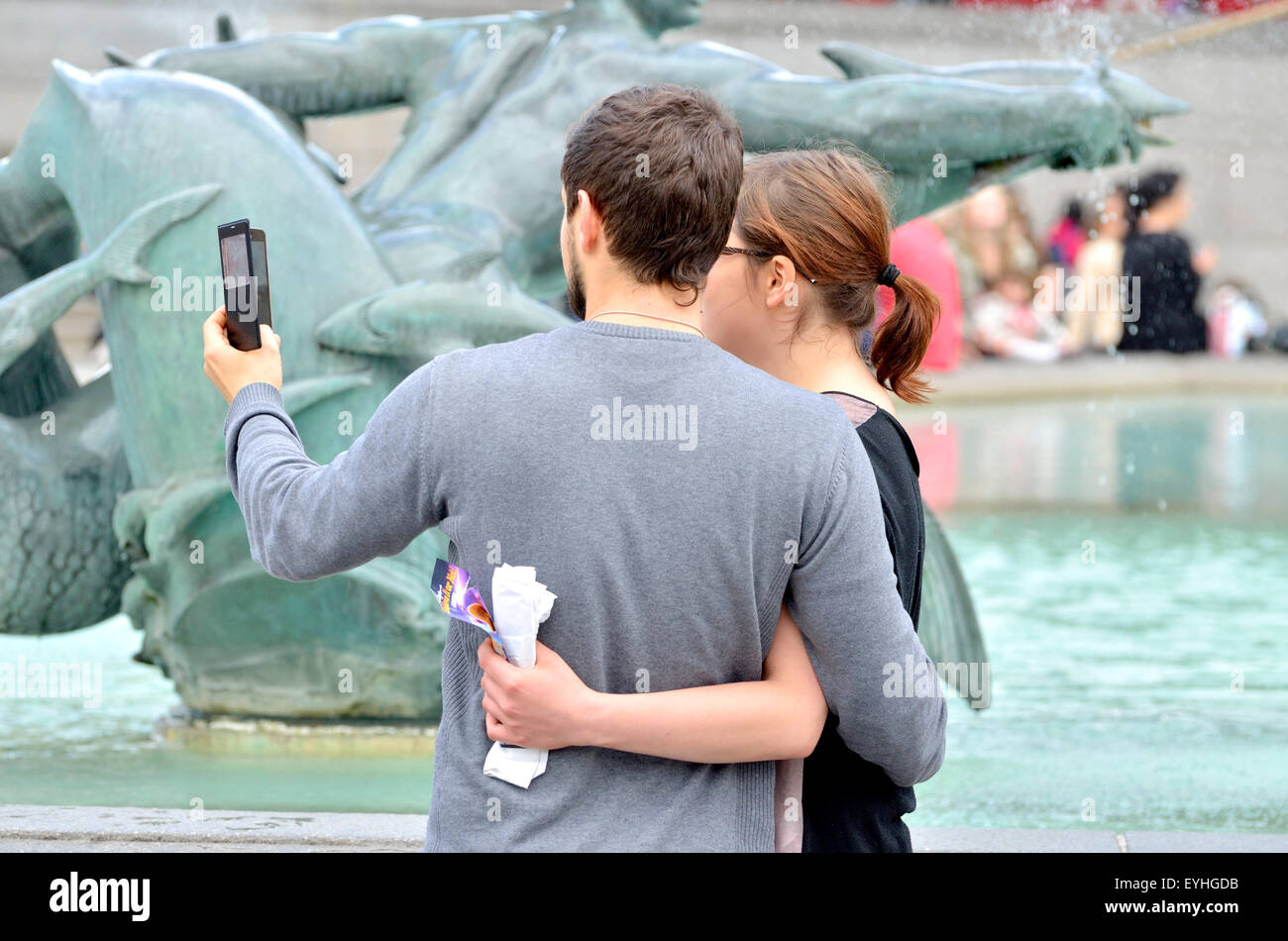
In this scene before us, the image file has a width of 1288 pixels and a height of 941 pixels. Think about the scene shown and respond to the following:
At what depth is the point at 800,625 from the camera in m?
1.85

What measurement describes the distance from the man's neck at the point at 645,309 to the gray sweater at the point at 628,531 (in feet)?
0.10

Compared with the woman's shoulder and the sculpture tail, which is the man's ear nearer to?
the woman's shoulder

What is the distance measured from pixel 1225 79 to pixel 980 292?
28.0 ft

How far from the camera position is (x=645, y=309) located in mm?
1833

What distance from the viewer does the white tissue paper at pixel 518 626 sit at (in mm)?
1739

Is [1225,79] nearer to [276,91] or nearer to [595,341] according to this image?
[276,91]

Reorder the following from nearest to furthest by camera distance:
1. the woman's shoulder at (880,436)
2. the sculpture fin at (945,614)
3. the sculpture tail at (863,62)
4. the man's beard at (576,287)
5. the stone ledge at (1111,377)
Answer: the man's beard at (576,287) → the woman's shoulder at (880,436) → the sculpture fin at (945,614) → the sculpture tail at (863,62) → the stone ledge at (1111,377)

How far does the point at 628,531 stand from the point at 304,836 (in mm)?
1802

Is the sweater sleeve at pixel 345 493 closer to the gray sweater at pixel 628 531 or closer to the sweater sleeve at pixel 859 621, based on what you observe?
the gray sweater at pixel 628 531

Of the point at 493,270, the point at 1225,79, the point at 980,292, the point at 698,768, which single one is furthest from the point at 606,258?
the point at 1225,79

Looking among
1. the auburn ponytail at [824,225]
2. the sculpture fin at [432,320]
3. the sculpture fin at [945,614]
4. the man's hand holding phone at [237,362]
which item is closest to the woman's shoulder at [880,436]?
the auburn ponytail at [824,225]

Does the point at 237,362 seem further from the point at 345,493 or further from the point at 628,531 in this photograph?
the point at 628,531

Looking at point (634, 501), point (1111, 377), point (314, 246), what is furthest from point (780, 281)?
point (1111, 377)

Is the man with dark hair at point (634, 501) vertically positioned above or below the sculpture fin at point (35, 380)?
above
